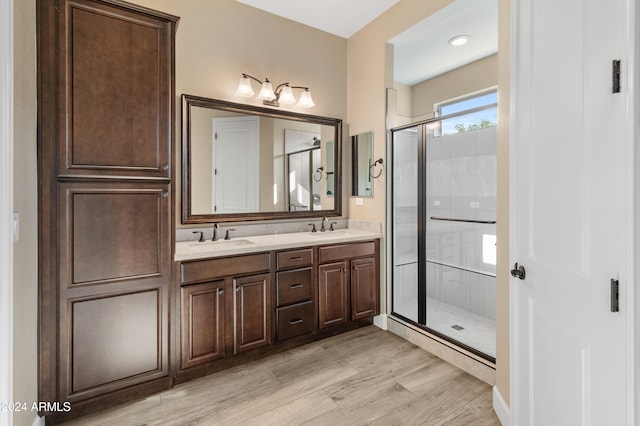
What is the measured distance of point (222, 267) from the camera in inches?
88.3

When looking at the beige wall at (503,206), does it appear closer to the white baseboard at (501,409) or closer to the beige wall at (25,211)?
the white baseboard at (501,409)

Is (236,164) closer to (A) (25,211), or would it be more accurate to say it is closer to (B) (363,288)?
(A) (25,211)

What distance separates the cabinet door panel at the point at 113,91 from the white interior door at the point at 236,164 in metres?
0.73

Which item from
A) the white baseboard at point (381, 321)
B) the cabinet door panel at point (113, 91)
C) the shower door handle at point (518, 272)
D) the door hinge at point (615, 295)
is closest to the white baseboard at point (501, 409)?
the shower door handle at point (518, 272)

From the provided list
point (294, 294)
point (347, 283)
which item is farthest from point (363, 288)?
point (294, 294)

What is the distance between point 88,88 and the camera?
70.0 inches

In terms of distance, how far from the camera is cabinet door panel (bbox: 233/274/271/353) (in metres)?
2.32

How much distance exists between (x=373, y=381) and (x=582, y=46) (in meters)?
2.15

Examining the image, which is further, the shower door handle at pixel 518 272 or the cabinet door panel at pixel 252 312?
the cabinet door panel at pixel 252 312

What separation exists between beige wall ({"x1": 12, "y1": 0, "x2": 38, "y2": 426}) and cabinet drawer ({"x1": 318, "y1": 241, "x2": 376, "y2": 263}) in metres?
1.88

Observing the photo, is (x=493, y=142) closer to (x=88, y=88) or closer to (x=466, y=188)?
(x=466, y=188)

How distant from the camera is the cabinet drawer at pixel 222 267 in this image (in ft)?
6.93

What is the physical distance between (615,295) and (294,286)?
2.06m

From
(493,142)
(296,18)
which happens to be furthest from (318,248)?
(296,18)
